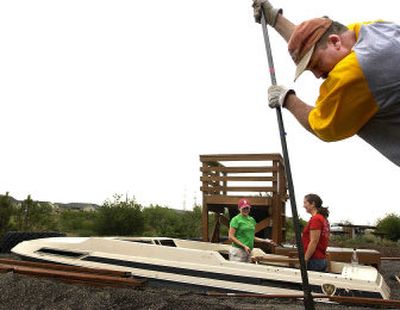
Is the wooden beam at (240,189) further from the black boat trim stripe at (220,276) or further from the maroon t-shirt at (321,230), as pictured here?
the black boat trim stripe at (220,276)

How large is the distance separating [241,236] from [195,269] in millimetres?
1171

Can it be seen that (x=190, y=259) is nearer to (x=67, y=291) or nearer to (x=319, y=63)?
(x=67, y=291)

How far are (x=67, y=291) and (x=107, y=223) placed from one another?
34.4 ft

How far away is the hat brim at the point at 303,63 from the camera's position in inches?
98.5

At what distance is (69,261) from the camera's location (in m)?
6.83

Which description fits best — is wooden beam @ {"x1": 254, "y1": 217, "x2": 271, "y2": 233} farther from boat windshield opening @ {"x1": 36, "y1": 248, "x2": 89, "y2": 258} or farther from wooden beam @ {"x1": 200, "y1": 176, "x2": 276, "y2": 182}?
boat windshield opening @ {"x1": 36, "y1": 248, "x2": 89, "y2": 258}

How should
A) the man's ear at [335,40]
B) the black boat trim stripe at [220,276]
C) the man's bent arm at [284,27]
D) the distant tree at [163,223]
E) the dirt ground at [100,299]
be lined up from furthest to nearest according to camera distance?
the distant tree at [163,223] < the black boat trim stripe at [220,276] < the dirt ground at [100,299] < the man's bent arm at [284,27] < the man's ear at [335,40]

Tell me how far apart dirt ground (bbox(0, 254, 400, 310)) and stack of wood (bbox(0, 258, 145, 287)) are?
0.07 metres

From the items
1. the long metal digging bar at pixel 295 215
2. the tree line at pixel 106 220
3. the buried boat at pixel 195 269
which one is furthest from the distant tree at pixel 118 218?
the long metal digging bar at pixel 295 215

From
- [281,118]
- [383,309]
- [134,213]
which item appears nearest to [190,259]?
[383,309]

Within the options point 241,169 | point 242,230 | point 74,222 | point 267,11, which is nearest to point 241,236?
point 242,230

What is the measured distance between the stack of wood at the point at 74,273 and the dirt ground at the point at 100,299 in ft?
0.24

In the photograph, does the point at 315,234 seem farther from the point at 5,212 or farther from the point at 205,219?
the point at 5,212

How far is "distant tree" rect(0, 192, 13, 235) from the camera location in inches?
546
